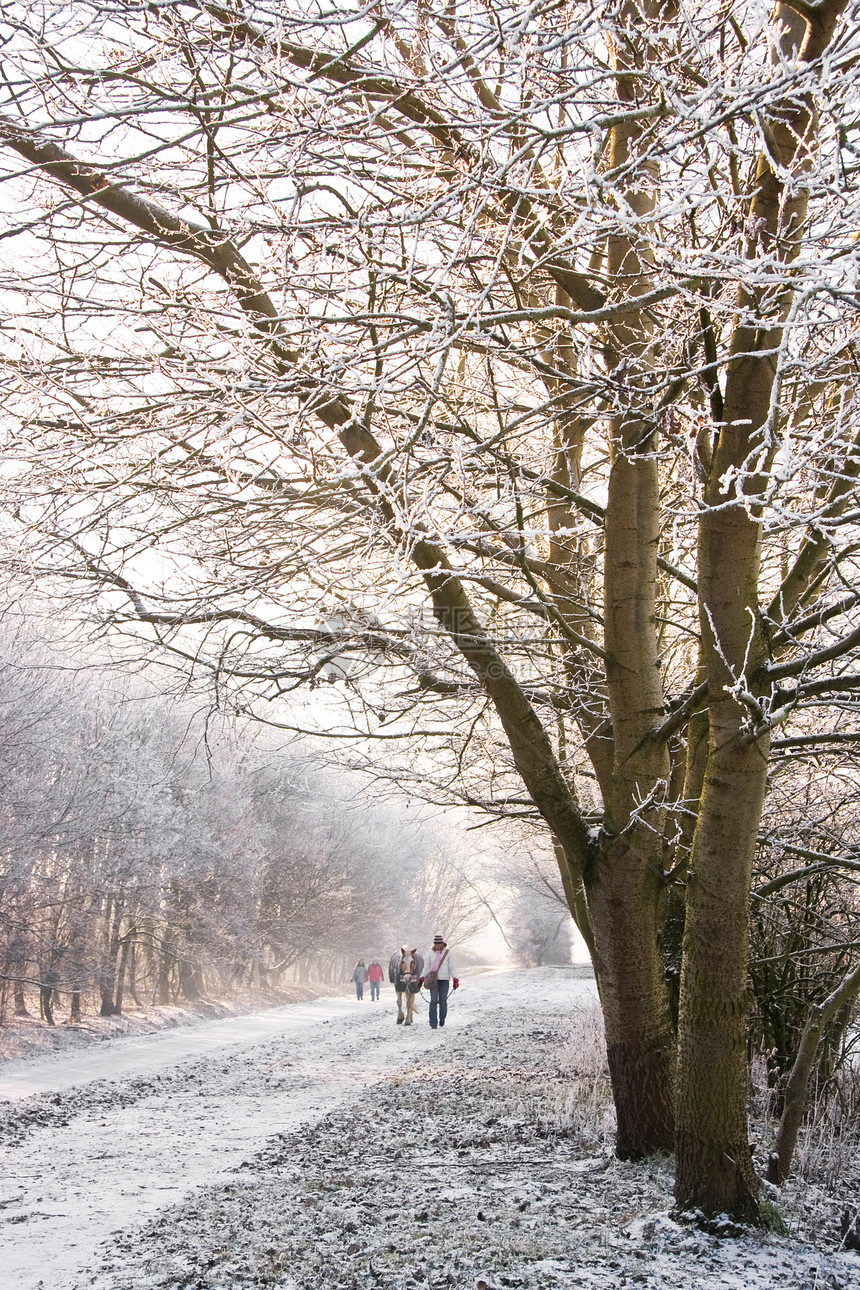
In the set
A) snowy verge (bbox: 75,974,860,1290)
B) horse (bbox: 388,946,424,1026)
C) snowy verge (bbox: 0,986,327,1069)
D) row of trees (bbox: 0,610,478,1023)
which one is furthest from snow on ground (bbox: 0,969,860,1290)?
horse (bbox: 388,946,424,1026)

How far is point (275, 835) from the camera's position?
36.4 m

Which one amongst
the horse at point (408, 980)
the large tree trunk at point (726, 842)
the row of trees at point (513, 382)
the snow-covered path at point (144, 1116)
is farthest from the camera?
the horse at point (408, 980)

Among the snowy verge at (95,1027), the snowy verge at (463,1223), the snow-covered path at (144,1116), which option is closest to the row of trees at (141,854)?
the snowy verge at (95,1027)

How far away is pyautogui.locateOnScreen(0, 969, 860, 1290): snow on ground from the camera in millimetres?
4109

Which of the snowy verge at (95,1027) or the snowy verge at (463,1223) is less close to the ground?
the snowy verge at (463,1223)

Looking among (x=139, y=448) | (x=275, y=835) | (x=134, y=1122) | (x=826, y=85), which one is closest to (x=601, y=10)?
(x=826, y=85)

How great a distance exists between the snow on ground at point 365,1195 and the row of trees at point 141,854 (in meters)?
3.46

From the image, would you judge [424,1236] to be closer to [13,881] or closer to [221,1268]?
[221,1268]

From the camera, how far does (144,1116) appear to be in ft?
32.4

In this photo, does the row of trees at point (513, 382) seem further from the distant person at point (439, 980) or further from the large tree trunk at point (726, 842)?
the distant person at point (439, 980)

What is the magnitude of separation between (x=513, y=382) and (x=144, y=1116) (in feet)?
27.9

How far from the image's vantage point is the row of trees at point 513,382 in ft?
11.4

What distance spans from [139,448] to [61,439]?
421 mm

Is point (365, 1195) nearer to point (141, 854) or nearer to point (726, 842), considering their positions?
point (726, 842)
